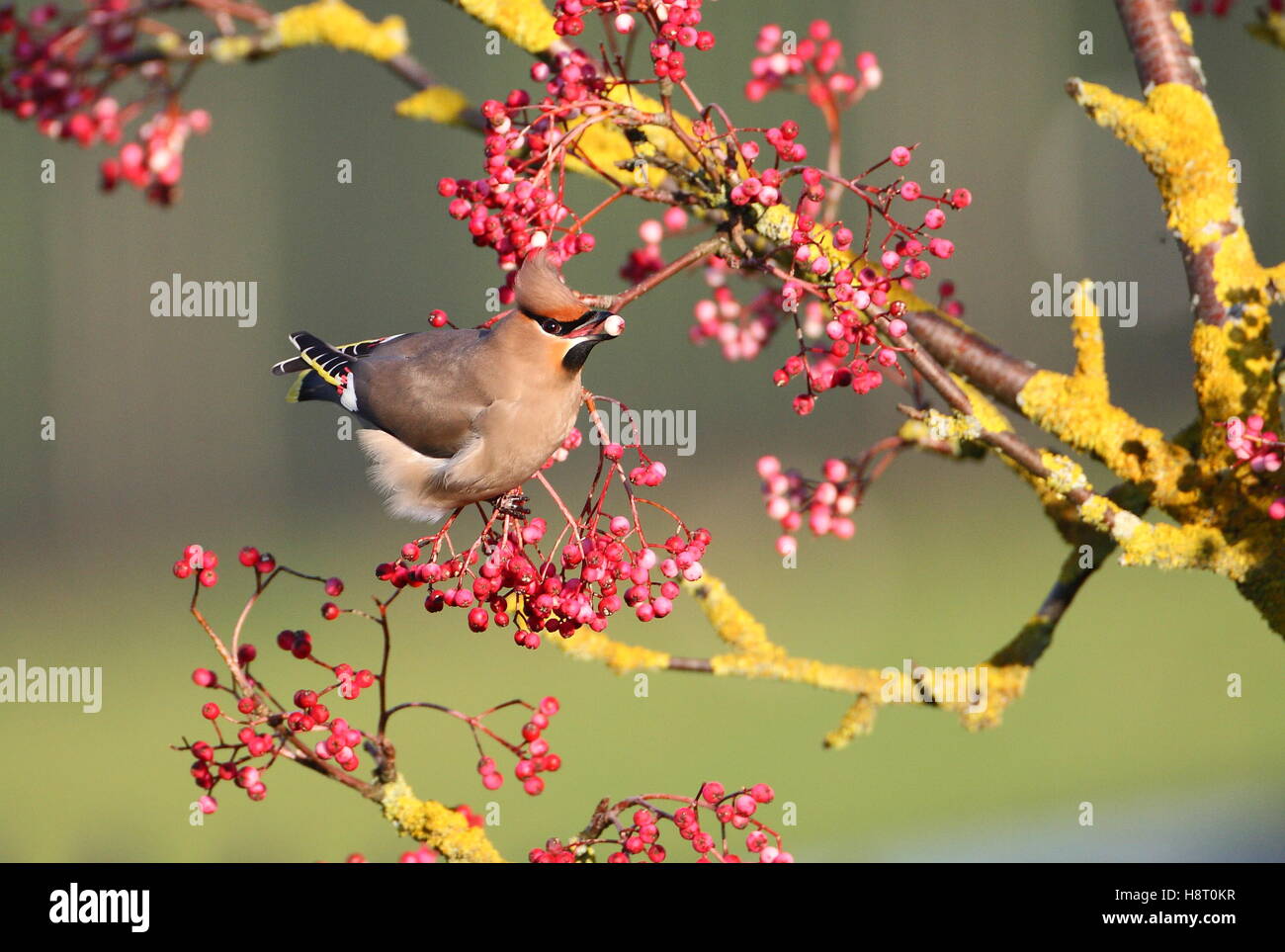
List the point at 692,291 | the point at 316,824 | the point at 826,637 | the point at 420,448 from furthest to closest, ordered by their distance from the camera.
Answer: the point at 692,291 < the point at 826,637 < the point at 316,824 < the point at 420,448

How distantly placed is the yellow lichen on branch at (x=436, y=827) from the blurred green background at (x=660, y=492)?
432cm

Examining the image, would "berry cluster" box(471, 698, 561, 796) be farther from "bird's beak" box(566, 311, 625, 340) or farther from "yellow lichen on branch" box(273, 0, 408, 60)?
"yellow lichen on branch" box(273, 0, 408, 60)

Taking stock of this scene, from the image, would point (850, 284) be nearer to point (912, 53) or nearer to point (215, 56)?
point (215, 56)

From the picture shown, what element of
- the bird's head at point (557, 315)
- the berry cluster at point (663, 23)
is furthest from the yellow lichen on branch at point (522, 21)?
the bird's head at point (557, 315)

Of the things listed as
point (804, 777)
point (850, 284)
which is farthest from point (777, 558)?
point (850, 284)

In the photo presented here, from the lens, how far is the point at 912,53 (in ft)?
32.2

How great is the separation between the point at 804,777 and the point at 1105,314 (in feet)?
15.5

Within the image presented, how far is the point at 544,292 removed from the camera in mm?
1871

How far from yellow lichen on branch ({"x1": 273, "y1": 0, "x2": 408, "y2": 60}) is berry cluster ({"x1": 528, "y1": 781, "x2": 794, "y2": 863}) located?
1508mm

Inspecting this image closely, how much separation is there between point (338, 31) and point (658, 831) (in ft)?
5.34

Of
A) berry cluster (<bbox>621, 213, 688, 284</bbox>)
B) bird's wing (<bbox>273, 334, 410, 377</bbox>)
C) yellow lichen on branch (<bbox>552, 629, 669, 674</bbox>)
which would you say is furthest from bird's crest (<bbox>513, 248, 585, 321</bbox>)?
bird's wing (<bbox>273, 334, 410, 377</bbox>)

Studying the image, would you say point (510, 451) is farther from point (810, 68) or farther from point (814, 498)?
point (810, 68)

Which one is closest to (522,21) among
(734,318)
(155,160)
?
(155,160)

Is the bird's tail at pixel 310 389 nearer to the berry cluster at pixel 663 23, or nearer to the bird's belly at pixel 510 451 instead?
the bird's belly at pixel 510 451
